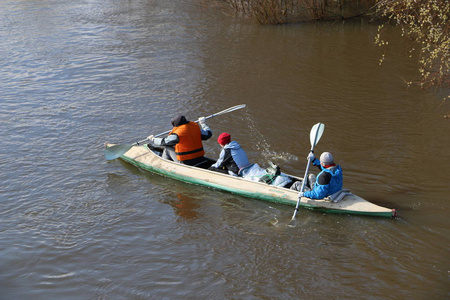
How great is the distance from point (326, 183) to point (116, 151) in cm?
443

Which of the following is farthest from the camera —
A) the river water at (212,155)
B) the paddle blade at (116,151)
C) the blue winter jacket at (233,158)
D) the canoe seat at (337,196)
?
the paddle blade at (116,151)

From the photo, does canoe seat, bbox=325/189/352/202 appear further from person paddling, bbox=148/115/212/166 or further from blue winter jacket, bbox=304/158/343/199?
person paddling, bbox=148/115/212/166

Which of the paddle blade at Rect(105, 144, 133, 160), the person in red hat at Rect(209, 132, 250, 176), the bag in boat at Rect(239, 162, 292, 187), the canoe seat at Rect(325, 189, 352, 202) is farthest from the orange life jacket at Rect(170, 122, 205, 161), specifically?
the canoe seat at Rect(325, 189, 352, 202)

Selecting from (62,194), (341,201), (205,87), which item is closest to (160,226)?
(62,194)

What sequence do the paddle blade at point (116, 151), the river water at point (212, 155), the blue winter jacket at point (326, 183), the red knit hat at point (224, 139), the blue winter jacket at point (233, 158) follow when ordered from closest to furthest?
the river water at point (212, 155) → the blue winter jacket at point (326, 183) → the red knit hat at point (224, 139) → the blue winter jacket at point (233, 158) → the paddle blade at point (116, 151)

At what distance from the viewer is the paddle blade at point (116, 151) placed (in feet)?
33.0

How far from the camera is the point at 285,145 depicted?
10562 millimetres

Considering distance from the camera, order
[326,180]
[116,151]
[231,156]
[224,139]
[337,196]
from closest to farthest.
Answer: [326,180], [337,196], [224,139], [231,156], [116,151]

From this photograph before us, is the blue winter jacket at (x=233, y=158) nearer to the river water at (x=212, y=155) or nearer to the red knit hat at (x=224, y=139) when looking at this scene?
the red knit hat at (x=224, y=139)

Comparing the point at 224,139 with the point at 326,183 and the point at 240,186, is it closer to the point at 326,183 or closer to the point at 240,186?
the point at 240,186

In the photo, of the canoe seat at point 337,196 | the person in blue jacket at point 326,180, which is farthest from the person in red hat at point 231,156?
the canoe seat at point 337,196

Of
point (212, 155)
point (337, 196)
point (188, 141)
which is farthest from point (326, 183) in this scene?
point (212, 155)

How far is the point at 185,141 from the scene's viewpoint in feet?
30.3

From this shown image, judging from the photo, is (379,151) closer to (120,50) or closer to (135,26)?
(120,50)
